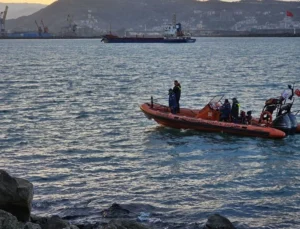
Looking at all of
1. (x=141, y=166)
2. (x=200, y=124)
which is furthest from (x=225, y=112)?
(x=141, y=166)

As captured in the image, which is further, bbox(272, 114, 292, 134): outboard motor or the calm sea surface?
bbox(272, 114, 292, 134): outboard motor

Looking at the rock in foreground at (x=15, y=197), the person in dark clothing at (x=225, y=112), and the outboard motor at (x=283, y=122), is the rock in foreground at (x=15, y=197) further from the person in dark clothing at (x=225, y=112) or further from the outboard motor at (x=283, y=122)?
the outboard motor at (x=283, y=122)

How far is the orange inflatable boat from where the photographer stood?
22.8 meters

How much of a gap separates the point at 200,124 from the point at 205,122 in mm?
243

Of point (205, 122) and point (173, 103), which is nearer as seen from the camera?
point (205, 122)

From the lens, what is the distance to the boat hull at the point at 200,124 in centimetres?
2270

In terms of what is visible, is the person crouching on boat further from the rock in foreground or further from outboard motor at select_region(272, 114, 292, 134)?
the rock in foreground

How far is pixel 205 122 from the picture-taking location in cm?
2375

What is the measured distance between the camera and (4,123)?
2695cm

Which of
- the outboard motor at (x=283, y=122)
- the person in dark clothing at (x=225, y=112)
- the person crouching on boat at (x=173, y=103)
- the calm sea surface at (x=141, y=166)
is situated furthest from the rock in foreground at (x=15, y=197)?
the outboard motor at (x=283, y=122)

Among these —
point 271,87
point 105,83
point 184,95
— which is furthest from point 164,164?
point 105,83

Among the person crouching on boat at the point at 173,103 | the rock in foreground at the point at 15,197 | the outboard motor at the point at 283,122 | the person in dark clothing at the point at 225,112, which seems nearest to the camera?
the rock in foreground at the point at 15,197

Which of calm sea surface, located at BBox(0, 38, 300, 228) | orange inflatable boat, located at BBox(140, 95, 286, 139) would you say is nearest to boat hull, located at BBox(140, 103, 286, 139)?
orange inflatable boat, located at BBox(140, 95, 286, 139)

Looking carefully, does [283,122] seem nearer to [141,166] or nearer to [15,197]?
[141,166]
